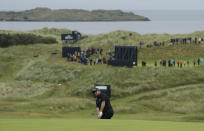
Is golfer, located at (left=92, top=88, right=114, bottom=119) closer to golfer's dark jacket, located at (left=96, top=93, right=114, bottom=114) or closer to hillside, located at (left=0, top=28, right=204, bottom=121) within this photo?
golfer's dark jacket, located at (left=96, top=93, right=114, bottom=114)

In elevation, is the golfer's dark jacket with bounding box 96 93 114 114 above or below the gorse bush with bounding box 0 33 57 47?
above

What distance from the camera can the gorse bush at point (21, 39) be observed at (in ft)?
408

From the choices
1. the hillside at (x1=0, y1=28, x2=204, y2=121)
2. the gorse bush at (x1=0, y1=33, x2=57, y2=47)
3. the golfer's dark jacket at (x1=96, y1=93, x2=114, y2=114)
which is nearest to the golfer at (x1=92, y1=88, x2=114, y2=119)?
the golfer's dark jacket at (x1=96, y1=93, x2=114, y2=114)

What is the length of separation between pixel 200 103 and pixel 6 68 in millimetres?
47322

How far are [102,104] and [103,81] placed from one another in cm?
4240

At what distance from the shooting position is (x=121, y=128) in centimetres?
1358

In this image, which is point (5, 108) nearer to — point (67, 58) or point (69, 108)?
point (69, 108)

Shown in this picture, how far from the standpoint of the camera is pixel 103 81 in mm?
59031

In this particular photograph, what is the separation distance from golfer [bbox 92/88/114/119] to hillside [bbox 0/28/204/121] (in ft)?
48.8

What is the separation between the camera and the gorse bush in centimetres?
12428

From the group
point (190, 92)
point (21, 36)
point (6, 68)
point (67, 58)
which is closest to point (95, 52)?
point (67, 58)

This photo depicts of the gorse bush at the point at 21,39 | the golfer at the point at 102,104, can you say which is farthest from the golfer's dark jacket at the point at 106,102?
the gorse bush at the point at 21,39

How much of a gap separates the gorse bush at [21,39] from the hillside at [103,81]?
3556 cm

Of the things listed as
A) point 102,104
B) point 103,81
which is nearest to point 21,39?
point 103,81
